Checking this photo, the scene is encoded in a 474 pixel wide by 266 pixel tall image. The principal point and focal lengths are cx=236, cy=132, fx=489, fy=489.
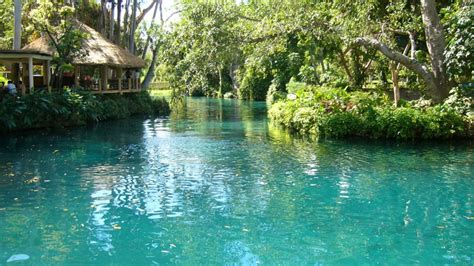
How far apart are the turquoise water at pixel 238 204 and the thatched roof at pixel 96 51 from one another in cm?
1044

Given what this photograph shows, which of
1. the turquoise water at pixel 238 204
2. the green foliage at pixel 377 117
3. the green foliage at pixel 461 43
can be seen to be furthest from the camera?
the green foliage at pixel 377 117

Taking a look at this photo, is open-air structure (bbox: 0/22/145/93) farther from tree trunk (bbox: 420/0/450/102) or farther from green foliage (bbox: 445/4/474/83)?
green foliage (bbox: 445/4/474/83)

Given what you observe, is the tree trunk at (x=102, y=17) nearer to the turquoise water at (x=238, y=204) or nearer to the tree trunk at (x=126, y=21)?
the tree trunk at (x=126, y=21)

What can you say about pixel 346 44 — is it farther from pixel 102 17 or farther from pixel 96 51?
pixel 102 17

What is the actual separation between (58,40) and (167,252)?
20252 mm

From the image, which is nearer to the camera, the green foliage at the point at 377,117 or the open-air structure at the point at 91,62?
the green foliage at the point at 377,117

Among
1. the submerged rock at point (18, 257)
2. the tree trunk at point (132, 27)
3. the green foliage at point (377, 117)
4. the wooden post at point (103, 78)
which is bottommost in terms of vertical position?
the submerged rock at point (18, 257)

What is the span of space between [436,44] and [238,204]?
12.4 meters

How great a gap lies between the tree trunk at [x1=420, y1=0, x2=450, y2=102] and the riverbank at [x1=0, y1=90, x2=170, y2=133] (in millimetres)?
14424

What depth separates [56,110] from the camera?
65.4ft

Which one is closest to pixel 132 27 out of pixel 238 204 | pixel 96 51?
pixel 96 51

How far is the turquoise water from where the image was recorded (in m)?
6.29

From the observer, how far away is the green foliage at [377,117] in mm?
15719

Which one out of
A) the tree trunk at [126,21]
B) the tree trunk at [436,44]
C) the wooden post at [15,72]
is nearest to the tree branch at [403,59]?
the tree trunk at [436,44]
